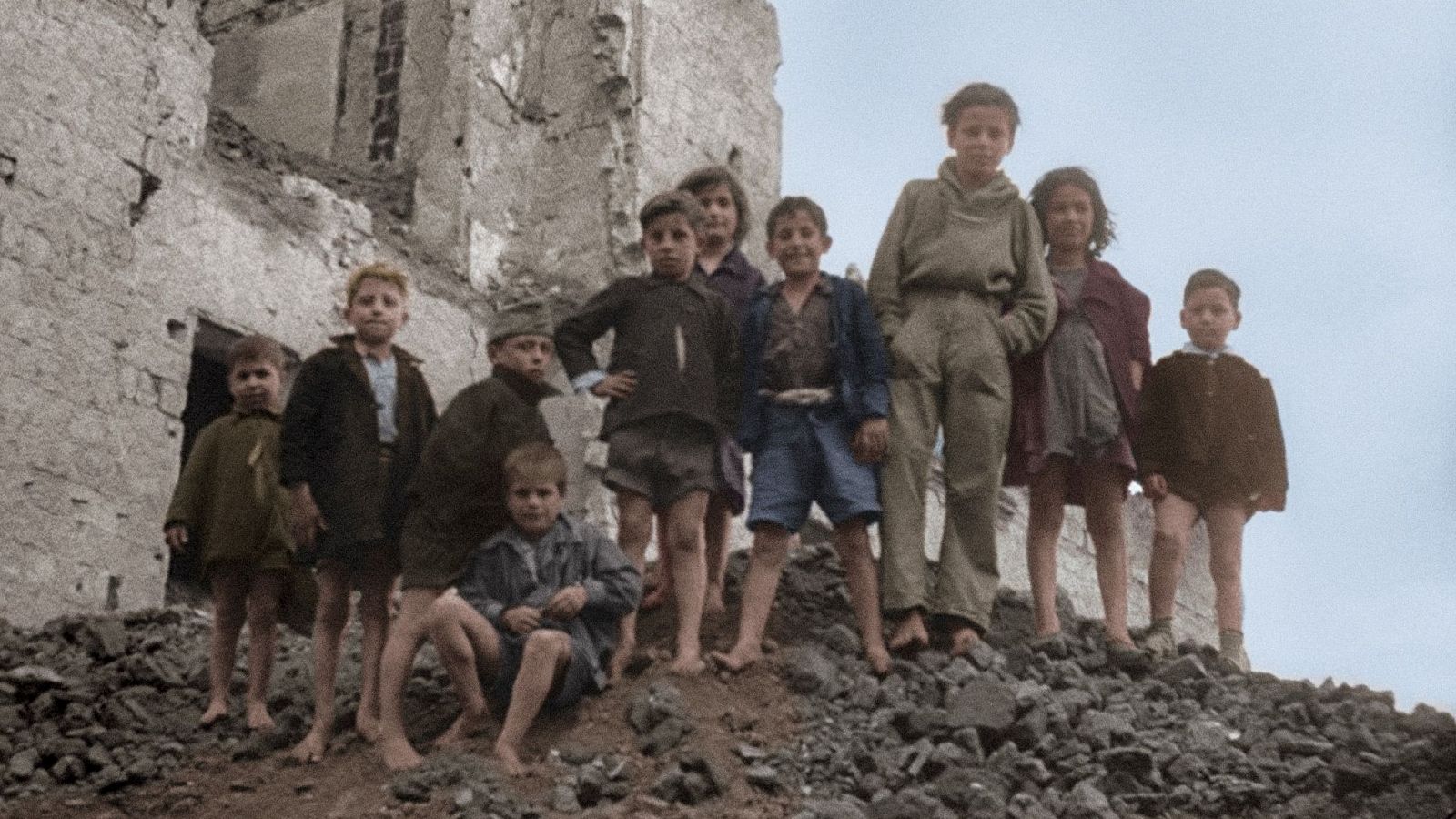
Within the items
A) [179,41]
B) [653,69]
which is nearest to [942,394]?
[179,41]

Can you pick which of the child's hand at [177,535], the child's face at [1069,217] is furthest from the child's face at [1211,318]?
the child's hand at [177,535]

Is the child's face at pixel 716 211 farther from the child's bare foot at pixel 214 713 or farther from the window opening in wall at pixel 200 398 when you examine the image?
the window opening in wall at pixel 200 398

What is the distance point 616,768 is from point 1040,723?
1319 mm

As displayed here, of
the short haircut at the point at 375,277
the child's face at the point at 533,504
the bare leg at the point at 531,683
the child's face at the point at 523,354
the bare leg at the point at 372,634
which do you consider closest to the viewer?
the bare leg at the point at 531,683

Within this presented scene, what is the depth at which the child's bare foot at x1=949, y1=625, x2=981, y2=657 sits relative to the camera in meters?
6.96

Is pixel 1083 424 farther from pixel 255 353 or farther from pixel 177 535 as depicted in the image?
pixel 177 535

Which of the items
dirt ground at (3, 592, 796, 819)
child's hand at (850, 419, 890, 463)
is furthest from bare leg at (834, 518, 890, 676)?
dirt ground at (3, 592, 796, 819)

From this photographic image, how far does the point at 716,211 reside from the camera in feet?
24.7

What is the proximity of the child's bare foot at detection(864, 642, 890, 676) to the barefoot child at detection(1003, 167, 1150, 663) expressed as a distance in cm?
70

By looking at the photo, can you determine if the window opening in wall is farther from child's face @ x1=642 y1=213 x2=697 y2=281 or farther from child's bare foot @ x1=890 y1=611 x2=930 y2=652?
child's bare foot @ x1=890 y1=611 x2=930 y2=652

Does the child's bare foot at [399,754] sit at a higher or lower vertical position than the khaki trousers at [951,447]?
lower

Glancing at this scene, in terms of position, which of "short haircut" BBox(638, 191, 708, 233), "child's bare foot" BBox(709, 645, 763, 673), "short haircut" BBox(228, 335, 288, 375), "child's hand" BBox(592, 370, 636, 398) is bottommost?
"child's bare foot" BBox(709, 645, 763, 673)

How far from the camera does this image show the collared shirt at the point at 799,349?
7.05 metres

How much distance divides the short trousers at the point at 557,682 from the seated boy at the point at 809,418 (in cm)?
61
